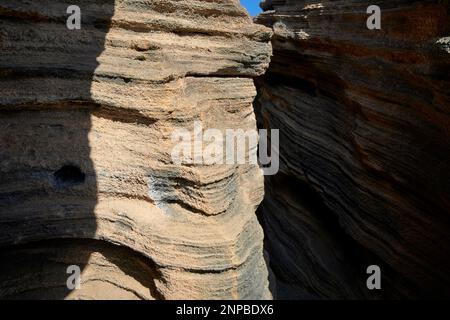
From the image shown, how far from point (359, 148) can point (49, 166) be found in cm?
531

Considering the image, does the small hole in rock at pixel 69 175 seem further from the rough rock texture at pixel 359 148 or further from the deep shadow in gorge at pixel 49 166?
the rough rock texture at pixel 359 148

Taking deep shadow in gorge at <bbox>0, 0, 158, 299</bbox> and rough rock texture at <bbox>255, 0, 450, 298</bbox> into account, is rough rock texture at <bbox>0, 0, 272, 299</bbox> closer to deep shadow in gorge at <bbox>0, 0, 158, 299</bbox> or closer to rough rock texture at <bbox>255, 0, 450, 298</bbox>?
deep shadow in gorge at <bbox>0, 0, 158, 299</bbox>

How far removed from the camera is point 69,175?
5113 mm

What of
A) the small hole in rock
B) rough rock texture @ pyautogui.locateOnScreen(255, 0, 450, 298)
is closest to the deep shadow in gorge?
the small hole in rock

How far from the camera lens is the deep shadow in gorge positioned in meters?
4.80

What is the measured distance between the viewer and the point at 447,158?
6422 millimetres

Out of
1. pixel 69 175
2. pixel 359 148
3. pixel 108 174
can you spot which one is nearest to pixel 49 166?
pixel 69 175

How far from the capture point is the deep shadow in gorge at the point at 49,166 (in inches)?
189

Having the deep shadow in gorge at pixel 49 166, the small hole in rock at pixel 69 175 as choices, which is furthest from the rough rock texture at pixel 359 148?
the small hole in rock at pixel 69 175

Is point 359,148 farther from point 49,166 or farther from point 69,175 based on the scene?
point 49,166

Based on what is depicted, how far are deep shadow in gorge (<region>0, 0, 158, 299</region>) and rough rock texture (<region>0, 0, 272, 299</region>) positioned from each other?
1 cm

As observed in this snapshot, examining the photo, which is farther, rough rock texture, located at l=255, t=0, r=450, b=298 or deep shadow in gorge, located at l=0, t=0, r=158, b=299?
rough rock texture, located at l=255, t=0, r=450, b=298

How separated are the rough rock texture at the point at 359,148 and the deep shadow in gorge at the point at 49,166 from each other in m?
4.46

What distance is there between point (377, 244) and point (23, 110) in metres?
6.04
